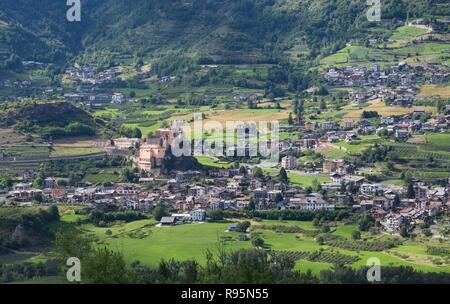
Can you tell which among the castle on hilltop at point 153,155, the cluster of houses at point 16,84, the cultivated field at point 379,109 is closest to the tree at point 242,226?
the castle on hilltop at point 153,155

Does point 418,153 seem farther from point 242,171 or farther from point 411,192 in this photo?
point 242,171

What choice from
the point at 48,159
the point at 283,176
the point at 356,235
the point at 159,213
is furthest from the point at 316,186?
the point at 48,159

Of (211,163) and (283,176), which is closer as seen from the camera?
(283,176)

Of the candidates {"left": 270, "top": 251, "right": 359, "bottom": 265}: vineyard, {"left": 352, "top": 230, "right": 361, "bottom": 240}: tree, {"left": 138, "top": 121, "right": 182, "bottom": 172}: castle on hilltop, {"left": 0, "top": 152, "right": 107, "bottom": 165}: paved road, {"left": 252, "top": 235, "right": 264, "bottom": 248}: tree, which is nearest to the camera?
{"left": 270, "top": 251, "right": 359, "bottom": 265}: vineyard

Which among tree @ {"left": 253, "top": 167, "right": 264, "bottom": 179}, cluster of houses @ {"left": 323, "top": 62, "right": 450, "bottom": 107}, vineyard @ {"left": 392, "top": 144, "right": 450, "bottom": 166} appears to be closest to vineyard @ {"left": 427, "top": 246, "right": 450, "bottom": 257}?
tree @ {"left": 253, "top": 167, "right": 264, "bottom": 179}

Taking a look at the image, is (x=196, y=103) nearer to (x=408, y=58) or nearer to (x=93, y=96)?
(x=93, y=96)

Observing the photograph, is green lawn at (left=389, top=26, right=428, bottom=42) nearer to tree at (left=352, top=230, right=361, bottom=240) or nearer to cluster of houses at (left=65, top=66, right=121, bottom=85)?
cluster of houses at (left=65, top=66, right=121, bottom=85)

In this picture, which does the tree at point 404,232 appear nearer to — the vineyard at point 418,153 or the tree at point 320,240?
the tree at point 320,240

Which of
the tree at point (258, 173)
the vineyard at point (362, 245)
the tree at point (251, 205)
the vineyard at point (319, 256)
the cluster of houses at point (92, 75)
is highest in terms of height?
the cluster of houses at point (92, 75)

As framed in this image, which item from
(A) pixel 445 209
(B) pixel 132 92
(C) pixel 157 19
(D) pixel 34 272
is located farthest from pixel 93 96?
(D) pixel 34 272
